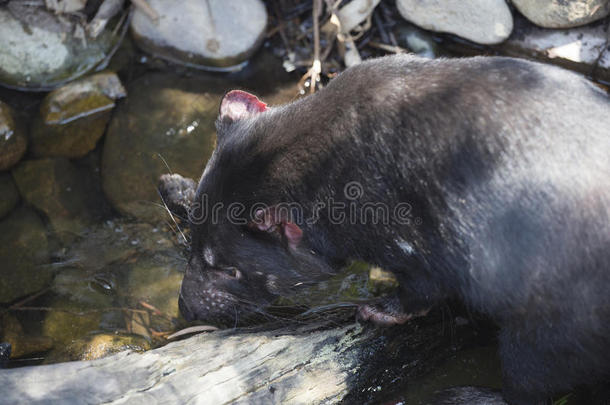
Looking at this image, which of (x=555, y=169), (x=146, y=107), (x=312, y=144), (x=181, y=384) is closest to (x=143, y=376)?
(x=181, y=384)

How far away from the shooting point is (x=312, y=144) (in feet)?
10.1

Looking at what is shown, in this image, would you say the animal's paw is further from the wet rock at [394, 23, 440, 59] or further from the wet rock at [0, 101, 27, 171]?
the wet rock at [0, 101, 27, 171]

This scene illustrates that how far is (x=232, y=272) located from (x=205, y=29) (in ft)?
8.65

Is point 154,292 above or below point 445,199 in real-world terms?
below

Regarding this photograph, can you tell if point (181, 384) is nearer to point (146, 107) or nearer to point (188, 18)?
point (146, 107)

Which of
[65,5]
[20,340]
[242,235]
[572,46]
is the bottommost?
[20,340]

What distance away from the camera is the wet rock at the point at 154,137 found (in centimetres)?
456

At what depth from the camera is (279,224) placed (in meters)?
3.13

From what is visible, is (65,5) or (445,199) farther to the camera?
(65,5)

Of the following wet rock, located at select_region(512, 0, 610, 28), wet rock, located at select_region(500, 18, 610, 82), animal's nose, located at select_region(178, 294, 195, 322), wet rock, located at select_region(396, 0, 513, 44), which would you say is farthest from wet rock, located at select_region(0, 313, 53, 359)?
wet rock, located at select_region(512, 0, 610, 28)

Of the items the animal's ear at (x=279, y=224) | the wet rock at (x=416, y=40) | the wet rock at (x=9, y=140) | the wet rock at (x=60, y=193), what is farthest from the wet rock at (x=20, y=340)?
the wet rock at (x=416, y=40)

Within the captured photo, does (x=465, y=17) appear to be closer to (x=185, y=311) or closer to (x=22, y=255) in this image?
(x=185, y=311)

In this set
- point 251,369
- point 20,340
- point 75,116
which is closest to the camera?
point 251,369

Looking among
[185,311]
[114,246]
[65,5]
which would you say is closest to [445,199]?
[185,311]
